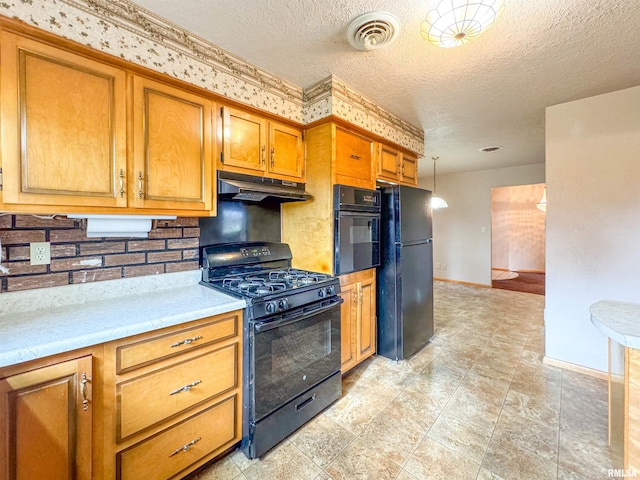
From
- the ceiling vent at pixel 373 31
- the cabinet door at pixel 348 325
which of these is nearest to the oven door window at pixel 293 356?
the cabinet door at pixel 348 325

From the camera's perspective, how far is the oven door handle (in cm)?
150

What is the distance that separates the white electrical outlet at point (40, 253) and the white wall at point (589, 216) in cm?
379

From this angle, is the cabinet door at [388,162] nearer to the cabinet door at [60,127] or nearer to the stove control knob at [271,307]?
the stove control knob at [271,307]

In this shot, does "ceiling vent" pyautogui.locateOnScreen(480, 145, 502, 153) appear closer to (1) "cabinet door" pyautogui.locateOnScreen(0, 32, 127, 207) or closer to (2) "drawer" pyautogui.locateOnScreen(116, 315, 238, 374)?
(2) "drawer" pyautogui.locateOnScreen(116, 315, 238, 374)

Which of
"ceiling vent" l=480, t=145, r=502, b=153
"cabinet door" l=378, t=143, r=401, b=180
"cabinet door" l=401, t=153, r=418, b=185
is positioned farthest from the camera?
"ceiling vent" l=480, t=145, r=502, b=153

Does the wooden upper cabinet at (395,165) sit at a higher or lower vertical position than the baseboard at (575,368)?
higher

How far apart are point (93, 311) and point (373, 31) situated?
2.15 meters

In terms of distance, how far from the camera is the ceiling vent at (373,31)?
148cm

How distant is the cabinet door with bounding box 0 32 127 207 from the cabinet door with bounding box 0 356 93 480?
0.74 m

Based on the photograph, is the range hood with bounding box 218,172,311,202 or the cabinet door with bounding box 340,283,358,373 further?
the cabinet door with bounding box 340,283,358,373

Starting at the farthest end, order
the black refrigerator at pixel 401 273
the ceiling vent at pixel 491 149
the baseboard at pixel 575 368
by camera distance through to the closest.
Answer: the ceiling vent at pixel 491 149 < the black refrigerator at pixel 401 273 < the baseboard at pixel 575 368

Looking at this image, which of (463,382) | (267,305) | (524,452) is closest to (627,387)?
(524,452)

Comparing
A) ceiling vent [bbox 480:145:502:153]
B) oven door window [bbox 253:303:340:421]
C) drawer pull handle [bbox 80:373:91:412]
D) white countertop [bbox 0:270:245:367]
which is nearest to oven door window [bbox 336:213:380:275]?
oven door window [bbox 253:303:340:421]

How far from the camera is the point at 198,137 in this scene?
66.2 inches
